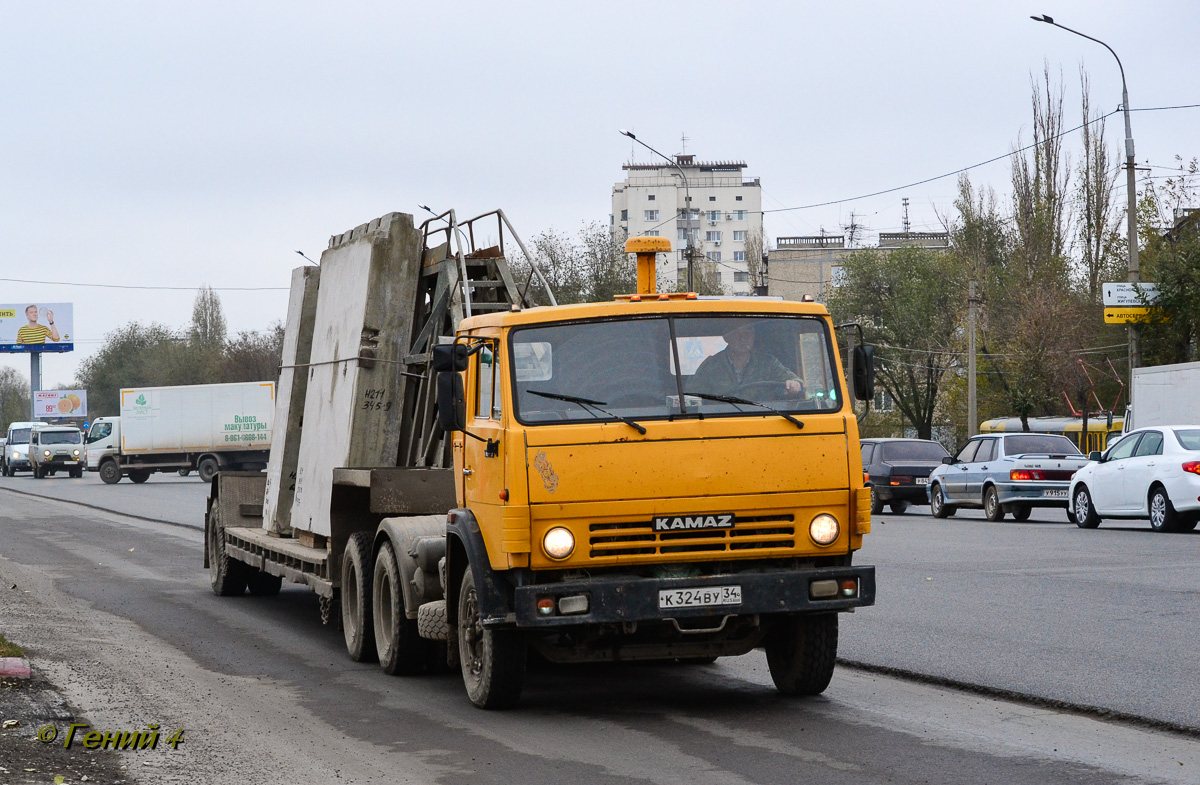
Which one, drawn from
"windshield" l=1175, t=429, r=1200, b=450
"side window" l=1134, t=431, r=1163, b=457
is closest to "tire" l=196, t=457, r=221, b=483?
"side window" l=1134, t=431, r=1163, b=457

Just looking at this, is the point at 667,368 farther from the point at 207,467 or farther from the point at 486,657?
the point at 207,467

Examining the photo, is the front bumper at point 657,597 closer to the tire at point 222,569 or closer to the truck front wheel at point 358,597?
the truck front wheel at point 358,597

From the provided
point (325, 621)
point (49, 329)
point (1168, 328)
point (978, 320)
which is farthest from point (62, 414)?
point (325, 621)

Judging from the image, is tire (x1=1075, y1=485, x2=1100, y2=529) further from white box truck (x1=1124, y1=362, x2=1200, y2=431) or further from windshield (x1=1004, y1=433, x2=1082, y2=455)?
white box truck (x1=1124, y1=362, x2=1200, y2=431)

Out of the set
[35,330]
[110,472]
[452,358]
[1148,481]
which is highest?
[35,330]

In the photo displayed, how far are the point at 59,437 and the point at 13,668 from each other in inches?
2382

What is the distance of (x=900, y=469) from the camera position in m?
29.5

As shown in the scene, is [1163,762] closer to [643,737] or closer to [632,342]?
[643,737]

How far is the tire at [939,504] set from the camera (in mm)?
27281

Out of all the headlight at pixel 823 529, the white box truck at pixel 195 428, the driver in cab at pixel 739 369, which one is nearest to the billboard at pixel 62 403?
the white box truck at pixel 195 428

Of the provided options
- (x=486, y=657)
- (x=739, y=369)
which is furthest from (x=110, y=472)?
(x=739, y=369)

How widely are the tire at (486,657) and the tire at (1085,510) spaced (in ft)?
52.7

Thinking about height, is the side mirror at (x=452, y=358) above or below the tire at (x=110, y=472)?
above

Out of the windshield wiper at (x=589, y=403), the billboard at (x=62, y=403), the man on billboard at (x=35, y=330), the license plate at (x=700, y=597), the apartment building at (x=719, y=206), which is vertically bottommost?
the license plate at (x=700, y=597)
